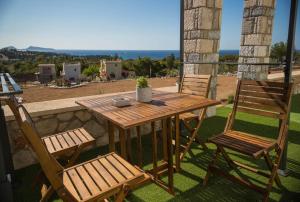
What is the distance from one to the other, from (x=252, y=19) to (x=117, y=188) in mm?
6004

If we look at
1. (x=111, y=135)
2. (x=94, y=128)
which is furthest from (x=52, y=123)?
(x=111, y=135)

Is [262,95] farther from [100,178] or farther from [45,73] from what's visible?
[45,73]

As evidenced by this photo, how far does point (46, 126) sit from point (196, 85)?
2099 millimetres

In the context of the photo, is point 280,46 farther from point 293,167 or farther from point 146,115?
point 146,115

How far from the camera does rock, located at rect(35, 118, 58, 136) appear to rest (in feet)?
9.43

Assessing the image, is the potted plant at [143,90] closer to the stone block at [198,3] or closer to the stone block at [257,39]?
the stone block at [198,3]

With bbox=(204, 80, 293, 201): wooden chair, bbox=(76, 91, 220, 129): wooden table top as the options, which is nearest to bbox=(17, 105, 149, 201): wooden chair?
bbox=(76, 91, 220, 129): wooden table top

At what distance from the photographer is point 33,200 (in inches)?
84.4

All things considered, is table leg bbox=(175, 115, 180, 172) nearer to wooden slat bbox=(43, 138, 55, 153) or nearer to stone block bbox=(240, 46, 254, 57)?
wooden slat bbox=(43, 138, 55, 153)

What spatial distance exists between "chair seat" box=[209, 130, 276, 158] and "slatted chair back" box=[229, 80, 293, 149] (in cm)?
13

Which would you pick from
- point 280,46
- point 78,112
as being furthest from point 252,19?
point 280,46

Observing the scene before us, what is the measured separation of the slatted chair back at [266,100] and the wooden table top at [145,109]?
445 millimetres

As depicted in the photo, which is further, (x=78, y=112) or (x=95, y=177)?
(x=78, y=112)

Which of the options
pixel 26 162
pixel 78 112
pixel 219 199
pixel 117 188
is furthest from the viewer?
pixel 78 112
